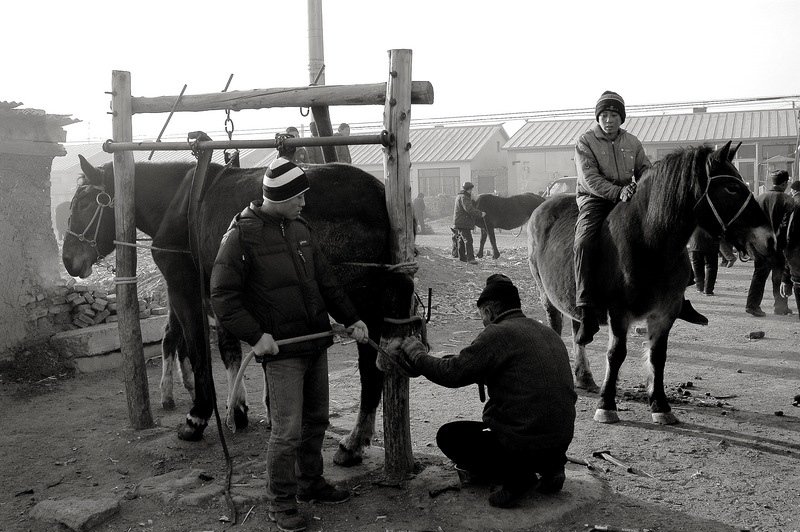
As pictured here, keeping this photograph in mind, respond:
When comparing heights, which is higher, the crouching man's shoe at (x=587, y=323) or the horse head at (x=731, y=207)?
the horse head at (x=731, y=207)

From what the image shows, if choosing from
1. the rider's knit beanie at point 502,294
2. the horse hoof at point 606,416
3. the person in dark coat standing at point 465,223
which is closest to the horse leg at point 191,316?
the rider's knit beanie at point 502,294

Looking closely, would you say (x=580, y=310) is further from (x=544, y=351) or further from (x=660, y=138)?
(x=660, y=138)

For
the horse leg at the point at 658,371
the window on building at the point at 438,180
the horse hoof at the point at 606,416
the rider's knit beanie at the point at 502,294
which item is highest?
the window on building at the point at 438,180

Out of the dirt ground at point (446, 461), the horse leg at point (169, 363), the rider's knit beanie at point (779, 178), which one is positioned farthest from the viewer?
the rider's knit beanie at point (779, 178)

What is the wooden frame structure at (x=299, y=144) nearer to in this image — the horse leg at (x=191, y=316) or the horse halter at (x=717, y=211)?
the horse leg at (x=191, y=316)

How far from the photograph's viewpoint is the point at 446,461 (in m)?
5.46

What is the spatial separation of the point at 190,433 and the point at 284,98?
2918 mm

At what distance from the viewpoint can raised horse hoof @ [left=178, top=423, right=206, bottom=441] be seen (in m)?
6.16

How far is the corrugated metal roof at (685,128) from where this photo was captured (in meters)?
43.1

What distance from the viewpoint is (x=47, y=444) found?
6.46 meters

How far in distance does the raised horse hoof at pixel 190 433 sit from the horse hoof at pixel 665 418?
157 inches

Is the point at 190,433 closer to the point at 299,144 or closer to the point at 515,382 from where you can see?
the point at 299,144

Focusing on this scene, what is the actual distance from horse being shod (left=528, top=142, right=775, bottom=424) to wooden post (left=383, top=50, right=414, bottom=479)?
2.33 m

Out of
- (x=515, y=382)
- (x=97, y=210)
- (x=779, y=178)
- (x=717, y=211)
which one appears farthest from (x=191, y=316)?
(x=779, y=178)
